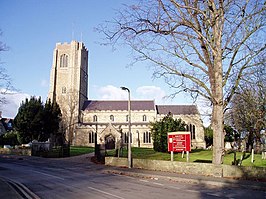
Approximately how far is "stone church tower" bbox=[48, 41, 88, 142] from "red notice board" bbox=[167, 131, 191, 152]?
51725mm

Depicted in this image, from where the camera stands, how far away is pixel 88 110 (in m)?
73.6

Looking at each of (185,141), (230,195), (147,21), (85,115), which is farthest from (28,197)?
(85,115)

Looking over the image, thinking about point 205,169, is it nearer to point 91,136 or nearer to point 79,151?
point 79,151

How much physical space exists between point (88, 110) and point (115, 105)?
24.8 ft

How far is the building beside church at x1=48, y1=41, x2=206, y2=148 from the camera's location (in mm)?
66250

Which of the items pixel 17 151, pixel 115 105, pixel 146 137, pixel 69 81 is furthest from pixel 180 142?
pixel 69 81

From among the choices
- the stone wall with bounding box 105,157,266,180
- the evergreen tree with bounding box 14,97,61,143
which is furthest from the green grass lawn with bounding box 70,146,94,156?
the stone wall with bounding box 105,157,266,180

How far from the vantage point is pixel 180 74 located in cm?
1731

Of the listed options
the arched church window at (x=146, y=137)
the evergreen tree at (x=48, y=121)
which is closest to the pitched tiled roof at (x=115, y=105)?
the arched church window at (x=146, y=137)

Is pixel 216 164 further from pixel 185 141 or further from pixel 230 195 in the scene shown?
pixel 230 195

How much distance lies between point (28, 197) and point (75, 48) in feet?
232

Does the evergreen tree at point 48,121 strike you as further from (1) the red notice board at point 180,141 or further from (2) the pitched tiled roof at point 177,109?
(1) the red notice board at point 180,141

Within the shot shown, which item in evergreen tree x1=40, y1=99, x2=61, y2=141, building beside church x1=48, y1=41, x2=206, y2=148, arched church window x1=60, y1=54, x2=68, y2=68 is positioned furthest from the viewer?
arched church window x1=60, y1=54, x2=68, y2=68

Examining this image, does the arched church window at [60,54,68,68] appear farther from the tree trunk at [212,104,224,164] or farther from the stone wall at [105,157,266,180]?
the tree trunk at [212,104,224,164]
